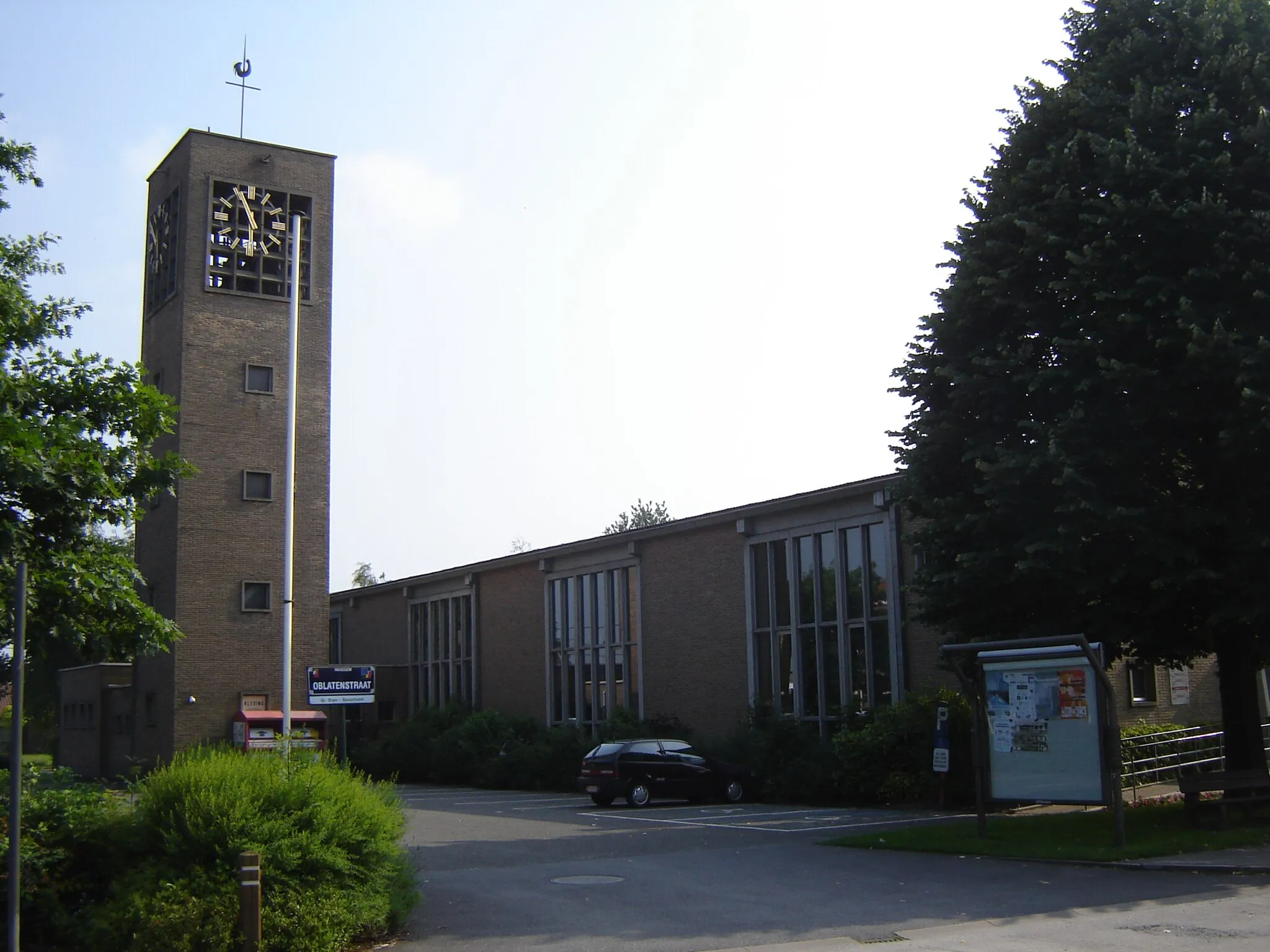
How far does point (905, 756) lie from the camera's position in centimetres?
2603

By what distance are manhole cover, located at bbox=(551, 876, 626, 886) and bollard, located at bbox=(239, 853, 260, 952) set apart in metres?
5.75

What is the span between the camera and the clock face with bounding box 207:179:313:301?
40219 millimetres

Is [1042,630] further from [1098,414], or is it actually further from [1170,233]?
[1170,233]

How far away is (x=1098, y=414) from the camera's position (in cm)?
1811

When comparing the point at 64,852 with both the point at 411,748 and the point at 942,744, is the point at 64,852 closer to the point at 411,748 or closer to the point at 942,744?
the point at 942,744

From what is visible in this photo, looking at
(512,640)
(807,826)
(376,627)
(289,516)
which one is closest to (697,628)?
(512,640)

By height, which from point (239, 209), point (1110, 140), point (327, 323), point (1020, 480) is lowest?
point (1020, 480)

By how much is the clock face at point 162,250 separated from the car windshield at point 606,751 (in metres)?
21.3

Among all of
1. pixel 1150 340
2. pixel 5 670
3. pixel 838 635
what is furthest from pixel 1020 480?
pixel 5 670

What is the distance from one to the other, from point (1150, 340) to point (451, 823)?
15.5m

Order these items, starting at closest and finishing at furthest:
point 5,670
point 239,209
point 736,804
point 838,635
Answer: point 736,804 → point 838,635 → point 239,209 → point 5,670

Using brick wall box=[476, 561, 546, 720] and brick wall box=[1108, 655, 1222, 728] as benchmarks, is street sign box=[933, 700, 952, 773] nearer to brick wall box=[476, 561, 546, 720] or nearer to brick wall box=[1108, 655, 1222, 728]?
brick wall box=[1108, 655, 1222, 728]

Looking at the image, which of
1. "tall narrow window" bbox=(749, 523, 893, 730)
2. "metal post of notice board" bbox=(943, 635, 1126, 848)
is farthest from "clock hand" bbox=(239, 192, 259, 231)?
"metal post of notice board" bbox=(943, 635, 1126, 848)

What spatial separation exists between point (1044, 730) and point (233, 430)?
96.2 ft
